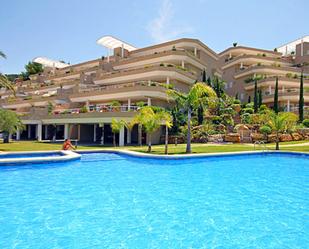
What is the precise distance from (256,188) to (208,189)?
2034 mm

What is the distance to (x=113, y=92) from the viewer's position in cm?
3256

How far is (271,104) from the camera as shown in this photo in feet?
141

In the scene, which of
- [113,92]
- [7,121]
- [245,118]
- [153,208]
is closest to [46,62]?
[113,92]

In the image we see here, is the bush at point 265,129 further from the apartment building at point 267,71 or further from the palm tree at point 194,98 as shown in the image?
the palm tree at point 194,98

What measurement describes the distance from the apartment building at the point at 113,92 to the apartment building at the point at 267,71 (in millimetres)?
4360

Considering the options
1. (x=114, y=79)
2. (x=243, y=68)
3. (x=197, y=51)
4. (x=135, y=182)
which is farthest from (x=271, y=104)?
(x=135, y=182)

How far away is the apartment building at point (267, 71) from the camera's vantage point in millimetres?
41219

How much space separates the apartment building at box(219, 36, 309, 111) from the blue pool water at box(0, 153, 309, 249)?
2943 centimetres

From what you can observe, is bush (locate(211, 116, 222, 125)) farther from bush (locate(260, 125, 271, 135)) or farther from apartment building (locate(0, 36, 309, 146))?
apartment building (locate(0, 36, 309, 146))

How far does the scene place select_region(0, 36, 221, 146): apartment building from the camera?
30.6 m

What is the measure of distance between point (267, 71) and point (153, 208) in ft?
146

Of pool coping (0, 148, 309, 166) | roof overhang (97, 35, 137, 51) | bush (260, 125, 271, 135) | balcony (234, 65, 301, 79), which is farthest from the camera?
roof overhang (97, 35, 137, 51)

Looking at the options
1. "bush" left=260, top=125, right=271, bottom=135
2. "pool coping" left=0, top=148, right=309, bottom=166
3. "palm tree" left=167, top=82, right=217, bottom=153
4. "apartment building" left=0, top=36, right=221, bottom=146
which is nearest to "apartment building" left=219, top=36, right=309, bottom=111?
"apartment building" left=0, top=36, right=221, bottom=146

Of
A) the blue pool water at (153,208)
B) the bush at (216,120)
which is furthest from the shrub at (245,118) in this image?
the blue pool water at (153,208)
